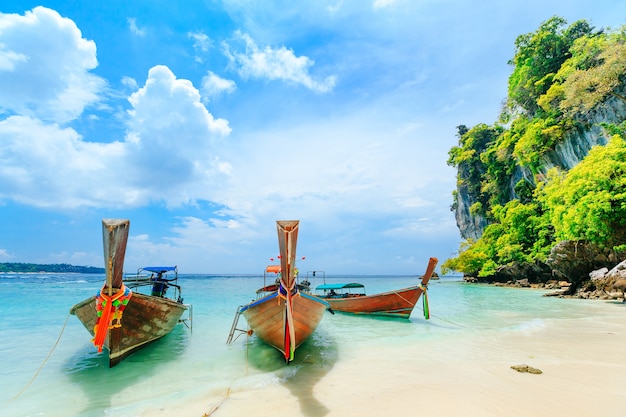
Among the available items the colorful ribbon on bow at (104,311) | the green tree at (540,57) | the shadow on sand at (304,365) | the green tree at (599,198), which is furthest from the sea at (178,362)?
the green tree at (540,57)

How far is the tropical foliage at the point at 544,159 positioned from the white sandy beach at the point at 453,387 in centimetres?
1345

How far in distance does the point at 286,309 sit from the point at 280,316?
1.77 ft

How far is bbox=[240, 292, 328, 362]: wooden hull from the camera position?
6715 millimetres

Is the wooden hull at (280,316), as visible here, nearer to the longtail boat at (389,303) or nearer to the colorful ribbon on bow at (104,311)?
the colorful ribbon on bow at (104,311)

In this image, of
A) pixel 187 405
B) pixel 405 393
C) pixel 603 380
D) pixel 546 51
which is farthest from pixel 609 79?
pixel 187 405

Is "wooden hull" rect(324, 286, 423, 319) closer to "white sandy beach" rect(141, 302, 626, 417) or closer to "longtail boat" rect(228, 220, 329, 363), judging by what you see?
"white sandy beach" rect(141, 302, 626, 417)

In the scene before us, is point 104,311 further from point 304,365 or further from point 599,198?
point 599,198

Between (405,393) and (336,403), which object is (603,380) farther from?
(336,403)

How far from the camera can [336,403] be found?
486cm

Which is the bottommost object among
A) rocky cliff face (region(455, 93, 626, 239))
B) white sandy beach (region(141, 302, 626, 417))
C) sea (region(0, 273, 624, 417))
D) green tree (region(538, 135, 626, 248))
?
sea (region(0, 273, 624, 417))

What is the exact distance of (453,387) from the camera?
206 inches

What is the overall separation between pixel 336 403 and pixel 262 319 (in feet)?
10.5

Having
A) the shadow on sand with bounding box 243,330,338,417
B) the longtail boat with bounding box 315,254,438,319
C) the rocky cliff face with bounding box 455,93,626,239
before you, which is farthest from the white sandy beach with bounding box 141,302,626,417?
the rocky cliff face with bounding box 455,93,626,239

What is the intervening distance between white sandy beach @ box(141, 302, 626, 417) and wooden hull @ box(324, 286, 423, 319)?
5.52 m
